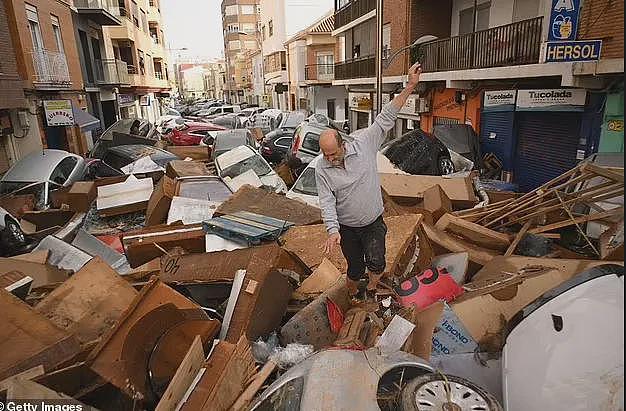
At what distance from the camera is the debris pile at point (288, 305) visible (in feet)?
6.68

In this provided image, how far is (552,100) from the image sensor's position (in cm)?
841

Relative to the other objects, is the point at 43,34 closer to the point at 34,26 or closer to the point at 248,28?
the point at 34,26

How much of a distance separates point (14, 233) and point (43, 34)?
12009 millimetres

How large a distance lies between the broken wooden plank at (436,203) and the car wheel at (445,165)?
2285 millimetres

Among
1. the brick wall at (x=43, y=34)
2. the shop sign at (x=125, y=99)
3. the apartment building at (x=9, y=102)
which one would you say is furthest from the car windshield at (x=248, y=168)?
the shop sign at (x=125, y=99)

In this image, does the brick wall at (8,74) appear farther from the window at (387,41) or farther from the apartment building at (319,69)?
the apartment building at (319,69)

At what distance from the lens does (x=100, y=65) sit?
20.7 m

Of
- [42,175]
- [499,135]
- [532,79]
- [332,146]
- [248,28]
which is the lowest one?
[42,175]

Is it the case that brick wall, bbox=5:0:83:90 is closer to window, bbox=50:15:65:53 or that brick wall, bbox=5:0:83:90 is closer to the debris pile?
window, bbox=50:15:65:53

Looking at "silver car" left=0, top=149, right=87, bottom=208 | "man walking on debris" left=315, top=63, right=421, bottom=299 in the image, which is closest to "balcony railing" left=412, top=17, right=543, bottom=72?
"man walking on debris" left=315, top=63, right=421, bottom=299

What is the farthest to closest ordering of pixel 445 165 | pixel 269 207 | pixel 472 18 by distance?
pixel 472 18, pixel 445 165, pixel 269 207

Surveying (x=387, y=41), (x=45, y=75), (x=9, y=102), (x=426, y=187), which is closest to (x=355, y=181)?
(x=426, y=187)

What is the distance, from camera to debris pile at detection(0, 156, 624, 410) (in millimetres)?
2037

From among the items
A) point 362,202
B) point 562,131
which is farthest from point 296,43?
point 362,202
